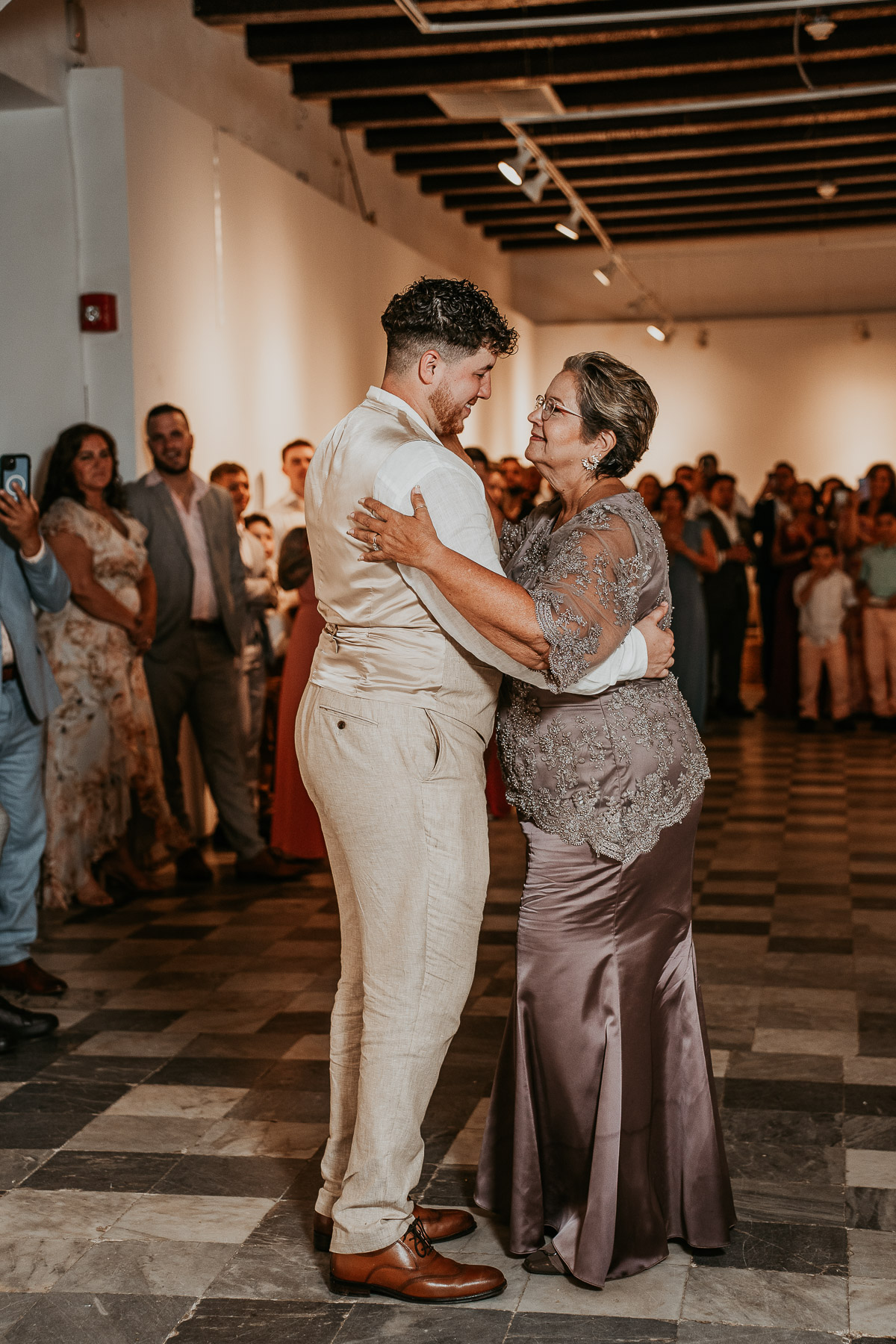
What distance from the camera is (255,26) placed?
7527 mm

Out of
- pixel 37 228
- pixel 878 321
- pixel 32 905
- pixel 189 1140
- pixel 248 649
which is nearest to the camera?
pixel 189 1140

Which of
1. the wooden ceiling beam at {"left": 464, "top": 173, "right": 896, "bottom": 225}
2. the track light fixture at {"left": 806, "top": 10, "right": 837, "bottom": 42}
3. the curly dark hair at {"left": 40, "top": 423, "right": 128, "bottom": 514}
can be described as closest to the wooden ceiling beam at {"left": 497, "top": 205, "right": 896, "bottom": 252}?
the wooden ceiling beam at {"left": 464, "top": 173, "right": 896, "bottom": 225}

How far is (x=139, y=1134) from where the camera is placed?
3234 mm

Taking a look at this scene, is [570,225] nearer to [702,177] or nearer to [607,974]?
[702,177]

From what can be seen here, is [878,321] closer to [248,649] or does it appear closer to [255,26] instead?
[255,26]

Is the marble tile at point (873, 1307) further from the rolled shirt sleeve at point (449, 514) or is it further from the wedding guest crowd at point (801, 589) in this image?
the wedding guest crowd at point (801, 589)

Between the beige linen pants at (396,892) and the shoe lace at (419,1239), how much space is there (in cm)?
2

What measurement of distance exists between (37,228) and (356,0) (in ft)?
6.82

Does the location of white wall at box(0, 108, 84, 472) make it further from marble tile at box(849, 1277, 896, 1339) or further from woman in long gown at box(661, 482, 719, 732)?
marble tile at box(849, 1277, 896, 1339)

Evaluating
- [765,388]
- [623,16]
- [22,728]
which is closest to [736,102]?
[623,16]

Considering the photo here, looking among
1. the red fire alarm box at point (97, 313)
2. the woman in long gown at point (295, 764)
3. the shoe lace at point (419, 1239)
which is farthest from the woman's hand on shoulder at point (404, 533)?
the red fire alarm box at point (97, 313)

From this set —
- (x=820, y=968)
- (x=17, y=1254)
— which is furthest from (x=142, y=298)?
(x=17, y=1254)

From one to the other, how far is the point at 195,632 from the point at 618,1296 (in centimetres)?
386

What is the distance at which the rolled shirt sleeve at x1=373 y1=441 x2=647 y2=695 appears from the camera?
2248 millimetres
